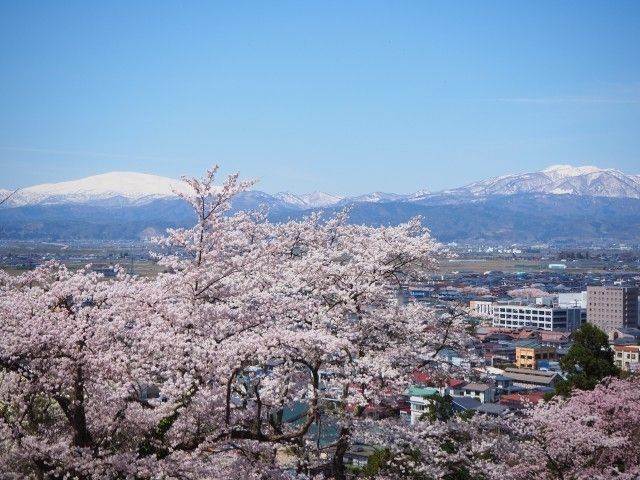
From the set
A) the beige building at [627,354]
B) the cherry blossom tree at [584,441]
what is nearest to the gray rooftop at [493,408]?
the cherry blossom tree at [584,441]

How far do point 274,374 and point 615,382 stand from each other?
743 centimetres

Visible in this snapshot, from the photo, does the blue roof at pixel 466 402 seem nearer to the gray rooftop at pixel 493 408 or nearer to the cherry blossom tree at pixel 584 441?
the gray rooftop at pixel 493 408

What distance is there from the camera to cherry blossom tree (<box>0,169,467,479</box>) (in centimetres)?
580

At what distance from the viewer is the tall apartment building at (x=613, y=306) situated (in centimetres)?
6281

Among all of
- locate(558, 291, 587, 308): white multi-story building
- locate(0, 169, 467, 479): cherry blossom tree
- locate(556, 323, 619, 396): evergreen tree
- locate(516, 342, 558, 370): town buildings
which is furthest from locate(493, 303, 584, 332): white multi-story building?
locate(0, 169, 467, 479): cherry blossom tree

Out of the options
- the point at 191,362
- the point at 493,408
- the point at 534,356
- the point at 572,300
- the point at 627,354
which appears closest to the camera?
the point at 191,362

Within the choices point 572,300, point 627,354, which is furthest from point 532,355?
point 572,300

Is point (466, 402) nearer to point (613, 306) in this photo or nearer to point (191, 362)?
point (191, 362)

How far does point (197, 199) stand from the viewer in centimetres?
752

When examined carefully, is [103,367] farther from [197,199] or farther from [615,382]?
[615,382]

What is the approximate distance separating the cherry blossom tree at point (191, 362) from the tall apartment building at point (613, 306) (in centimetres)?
5982

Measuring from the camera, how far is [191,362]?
240 inches

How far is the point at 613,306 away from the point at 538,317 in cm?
669

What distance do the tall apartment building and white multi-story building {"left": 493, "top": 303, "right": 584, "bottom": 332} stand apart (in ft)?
5.13
